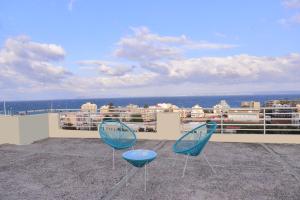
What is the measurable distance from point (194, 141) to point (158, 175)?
2.84 ft

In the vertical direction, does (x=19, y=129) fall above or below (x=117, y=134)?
below

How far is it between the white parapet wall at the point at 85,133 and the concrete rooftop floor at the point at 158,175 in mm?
565

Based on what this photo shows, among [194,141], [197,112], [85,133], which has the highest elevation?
[197,112]

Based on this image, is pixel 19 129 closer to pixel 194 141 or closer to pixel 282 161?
pixel 194 141

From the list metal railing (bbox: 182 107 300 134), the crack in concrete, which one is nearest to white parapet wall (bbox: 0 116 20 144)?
metal railing (bbox: 182 107 300 134)

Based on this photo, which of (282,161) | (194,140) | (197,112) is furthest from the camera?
(197,112)

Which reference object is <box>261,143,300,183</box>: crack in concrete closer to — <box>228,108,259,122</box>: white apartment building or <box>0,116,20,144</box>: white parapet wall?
<box>228,108,259,122</box>: white apartment building

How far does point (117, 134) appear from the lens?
5.10 m

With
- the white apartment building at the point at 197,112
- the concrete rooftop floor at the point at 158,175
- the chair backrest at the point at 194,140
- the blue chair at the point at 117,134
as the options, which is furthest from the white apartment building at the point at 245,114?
the blue chair at the point at 117,134

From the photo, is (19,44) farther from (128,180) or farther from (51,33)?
(128,180)

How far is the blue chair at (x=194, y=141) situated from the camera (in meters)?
4.15

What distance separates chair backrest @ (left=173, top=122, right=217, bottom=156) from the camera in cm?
415

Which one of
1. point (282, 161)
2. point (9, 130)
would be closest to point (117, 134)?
point (282, 161)

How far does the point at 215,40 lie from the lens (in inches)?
771
